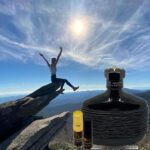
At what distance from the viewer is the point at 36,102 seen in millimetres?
22047

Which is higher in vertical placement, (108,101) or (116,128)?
(108,101)

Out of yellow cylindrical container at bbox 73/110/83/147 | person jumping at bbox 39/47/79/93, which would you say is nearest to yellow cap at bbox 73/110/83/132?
yellow cylindrical container at bbox 73/110/83/147

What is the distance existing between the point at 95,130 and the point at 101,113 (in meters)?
0.19

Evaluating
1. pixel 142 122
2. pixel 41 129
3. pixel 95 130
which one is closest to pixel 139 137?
pixel 142 122

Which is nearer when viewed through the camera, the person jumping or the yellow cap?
the yellow cap

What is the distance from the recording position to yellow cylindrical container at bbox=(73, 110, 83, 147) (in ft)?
9.57

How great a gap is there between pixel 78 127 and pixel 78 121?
2.5 inches

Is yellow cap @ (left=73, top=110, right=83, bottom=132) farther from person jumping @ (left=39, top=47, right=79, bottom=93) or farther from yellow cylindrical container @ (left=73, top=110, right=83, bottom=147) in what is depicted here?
person jumping @ (left=39, top=47, right=79, bottom=93)

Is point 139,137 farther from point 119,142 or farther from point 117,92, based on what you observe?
point 117,92

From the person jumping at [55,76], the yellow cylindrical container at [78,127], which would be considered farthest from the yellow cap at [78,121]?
the person jumping at [55,76]

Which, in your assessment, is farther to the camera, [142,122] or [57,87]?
[57,87]

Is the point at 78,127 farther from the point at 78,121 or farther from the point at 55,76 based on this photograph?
the point at 55,76

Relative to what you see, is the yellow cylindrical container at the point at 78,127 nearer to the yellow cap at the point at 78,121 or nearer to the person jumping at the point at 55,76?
the yellow cap at the point at 78,121

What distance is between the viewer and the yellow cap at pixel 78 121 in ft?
9.55
